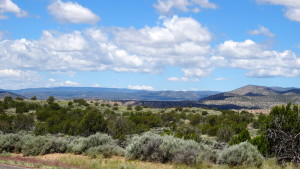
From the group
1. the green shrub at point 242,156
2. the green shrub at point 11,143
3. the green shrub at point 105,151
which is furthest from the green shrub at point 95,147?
the green shrub at point 242,156

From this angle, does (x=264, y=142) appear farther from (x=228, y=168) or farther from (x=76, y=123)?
(x=76, y=123)

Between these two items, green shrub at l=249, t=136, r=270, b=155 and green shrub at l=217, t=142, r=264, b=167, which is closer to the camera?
green shrub at l=217, t=142, r=264, b=167

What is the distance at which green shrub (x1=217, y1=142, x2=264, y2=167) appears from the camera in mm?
15195

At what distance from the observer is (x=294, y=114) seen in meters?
17.7

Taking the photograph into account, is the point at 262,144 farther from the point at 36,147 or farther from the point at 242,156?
the point at 36,147

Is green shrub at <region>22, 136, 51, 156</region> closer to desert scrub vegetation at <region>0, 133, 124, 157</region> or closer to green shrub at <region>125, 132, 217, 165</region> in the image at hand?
desert scrub vegetation at <region>0, 133, 124, 157</region>

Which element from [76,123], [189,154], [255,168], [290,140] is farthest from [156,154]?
[76,123]

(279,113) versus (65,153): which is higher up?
(279,113)

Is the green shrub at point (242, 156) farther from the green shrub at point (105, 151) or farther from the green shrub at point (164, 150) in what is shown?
the green shrub at point (105, 151)

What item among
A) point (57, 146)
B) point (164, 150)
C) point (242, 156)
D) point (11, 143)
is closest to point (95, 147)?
point (57, 146)

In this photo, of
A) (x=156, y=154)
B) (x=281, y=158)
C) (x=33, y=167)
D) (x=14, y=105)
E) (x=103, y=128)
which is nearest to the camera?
(x=33, y=167)

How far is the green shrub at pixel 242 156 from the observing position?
15195 millimetres

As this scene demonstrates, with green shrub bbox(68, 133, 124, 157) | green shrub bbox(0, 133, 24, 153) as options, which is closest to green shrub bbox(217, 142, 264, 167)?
green shrub bbox(68, 133, 124, 157)

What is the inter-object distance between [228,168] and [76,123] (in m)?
27.0
